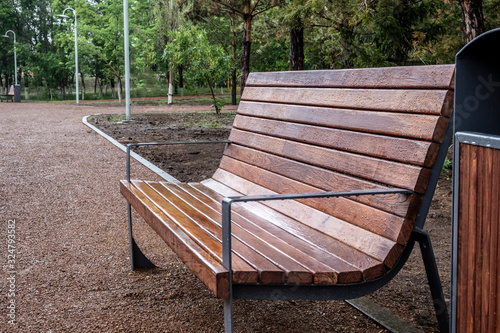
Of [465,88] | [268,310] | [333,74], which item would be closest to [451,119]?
[465,88]

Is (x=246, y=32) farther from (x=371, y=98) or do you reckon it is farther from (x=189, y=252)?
(x=189, y=252)

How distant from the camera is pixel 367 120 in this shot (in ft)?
8.36

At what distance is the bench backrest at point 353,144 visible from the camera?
2.16m

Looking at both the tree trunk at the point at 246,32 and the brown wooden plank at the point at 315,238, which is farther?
the tree trunk at the point at 246,32

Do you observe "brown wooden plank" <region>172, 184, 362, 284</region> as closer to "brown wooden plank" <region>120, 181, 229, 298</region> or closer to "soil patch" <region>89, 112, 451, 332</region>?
"brown wooden plank" <region>120, 181, 229, 298</region>

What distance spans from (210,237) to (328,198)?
2.03ft

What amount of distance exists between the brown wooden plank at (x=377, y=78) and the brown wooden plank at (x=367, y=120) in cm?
13

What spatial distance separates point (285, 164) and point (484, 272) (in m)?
1.62

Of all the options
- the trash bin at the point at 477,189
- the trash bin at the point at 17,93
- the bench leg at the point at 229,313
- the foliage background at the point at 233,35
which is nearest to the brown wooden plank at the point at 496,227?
the trash bin at the point at 477,189

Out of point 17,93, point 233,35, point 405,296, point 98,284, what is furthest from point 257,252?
point 17,93

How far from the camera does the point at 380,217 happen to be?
89.3 inches

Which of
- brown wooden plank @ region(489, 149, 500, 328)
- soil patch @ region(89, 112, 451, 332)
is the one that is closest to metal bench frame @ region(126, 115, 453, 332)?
brown wooden plank @ region(489, 149, 500, 328)

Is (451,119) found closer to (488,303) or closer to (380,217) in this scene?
(380,217)

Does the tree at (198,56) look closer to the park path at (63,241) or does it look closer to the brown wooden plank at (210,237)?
the park path at (63,241)
